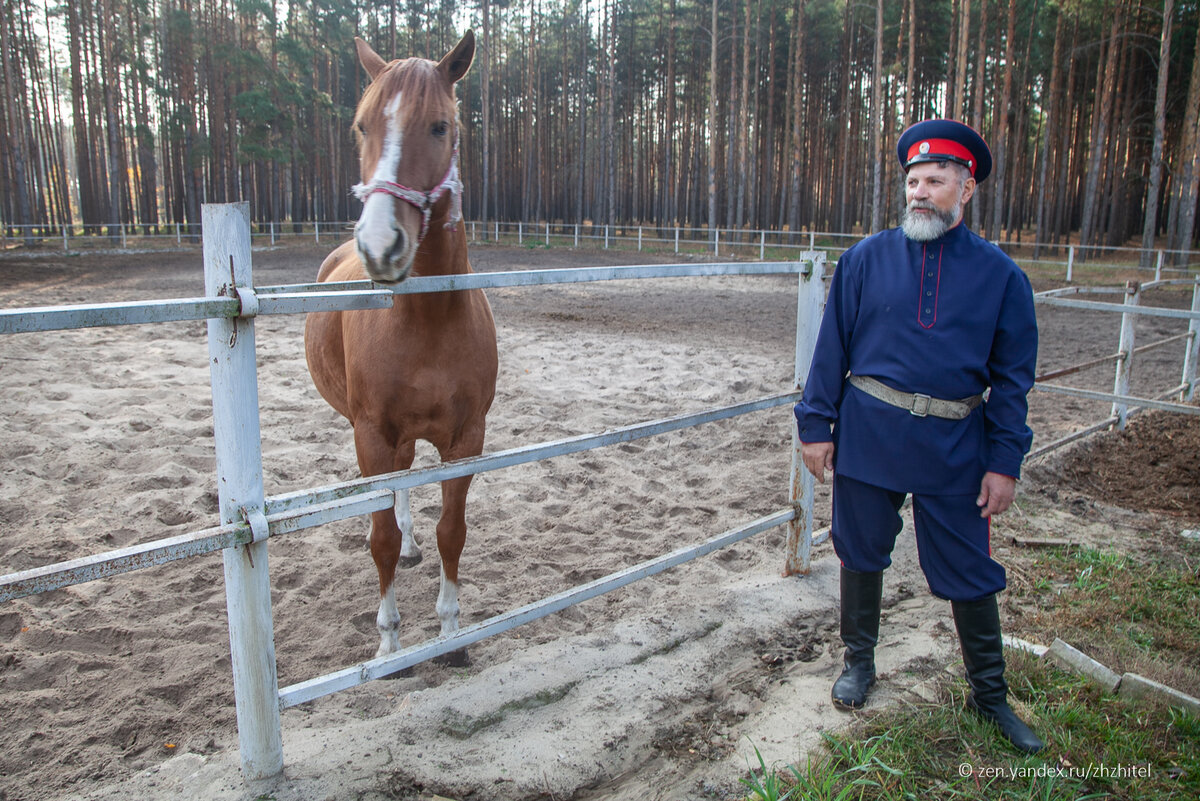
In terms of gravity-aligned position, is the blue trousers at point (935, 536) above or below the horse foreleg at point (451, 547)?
above

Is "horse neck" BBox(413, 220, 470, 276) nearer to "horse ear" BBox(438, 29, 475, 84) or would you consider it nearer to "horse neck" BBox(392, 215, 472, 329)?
"horse neck" BBox(392, 215, 472, 329)

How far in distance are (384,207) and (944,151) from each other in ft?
5.55

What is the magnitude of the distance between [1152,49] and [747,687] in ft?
123

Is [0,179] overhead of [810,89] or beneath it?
beneath

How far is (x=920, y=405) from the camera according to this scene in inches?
88.8

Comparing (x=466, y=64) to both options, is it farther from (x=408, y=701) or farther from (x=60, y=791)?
(x=60, y=791)

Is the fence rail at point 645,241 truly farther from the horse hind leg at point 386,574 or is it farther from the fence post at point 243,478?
the fence post at point 243,478

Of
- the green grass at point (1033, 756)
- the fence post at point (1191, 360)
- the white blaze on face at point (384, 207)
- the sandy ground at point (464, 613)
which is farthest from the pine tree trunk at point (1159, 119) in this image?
the white blaze on face at point (384, 207)

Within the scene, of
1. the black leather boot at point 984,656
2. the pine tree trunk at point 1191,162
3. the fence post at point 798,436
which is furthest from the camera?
the pine tree trunk at point 1191,162

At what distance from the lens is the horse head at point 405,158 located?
2.05m

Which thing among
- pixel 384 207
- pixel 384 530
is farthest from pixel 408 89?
pixel 384 530

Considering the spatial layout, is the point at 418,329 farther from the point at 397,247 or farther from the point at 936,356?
the point at 936,356

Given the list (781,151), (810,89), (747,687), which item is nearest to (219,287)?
(747,687)

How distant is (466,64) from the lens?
2.73m
